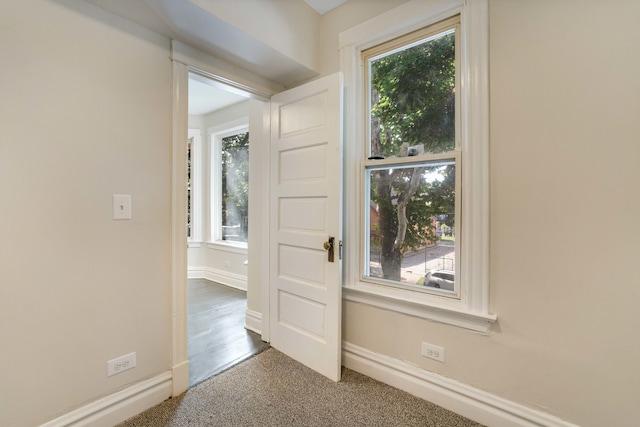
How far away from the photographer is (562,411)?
136 centimetres

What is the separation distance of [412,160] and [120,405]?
2.25 metres

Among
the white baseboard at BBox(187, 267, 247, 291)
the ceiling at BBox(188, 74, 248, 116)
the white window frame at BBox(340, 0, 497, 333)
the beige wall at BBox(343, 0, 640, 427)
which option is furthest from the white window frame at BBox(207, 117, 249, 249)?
the beige wall at BBox(343, 0, 640, 427)

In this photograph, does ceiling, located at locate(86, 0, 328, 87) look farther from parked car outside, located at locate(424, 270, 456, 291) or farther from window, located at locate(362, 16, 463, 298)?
parked car outside, located at locate(424, 270, 456, 291)

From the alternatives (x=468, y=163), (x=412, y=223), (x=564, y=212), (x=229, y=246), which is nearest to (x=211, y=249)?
(x=229, y=246)

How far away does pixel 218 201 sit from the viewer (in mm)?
4586

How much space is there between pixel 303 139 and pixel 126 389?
1.93 meters

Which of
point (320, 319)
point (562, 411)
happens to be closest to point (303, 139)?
point (320, 319)

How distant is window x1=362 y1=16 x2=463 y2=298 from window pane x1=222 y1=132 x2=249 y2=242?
2.57 meters

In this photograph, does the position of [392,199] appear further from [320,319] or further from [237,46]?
[237,46]

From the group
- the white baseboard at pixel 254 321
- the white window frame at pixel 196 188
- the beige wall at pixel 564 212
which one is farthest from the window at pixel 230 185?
the beige wall at pixel 564 212

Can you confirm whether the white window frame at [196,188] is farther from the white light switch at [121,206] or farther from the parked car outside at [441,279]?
the parked car outside at [441,279]

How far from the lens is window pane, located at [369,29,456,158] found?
1716 mm

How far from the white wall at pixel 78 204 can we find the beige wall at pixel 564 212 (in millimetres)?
1956

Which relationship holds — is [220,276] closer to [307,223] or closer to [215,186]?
[215,186]
